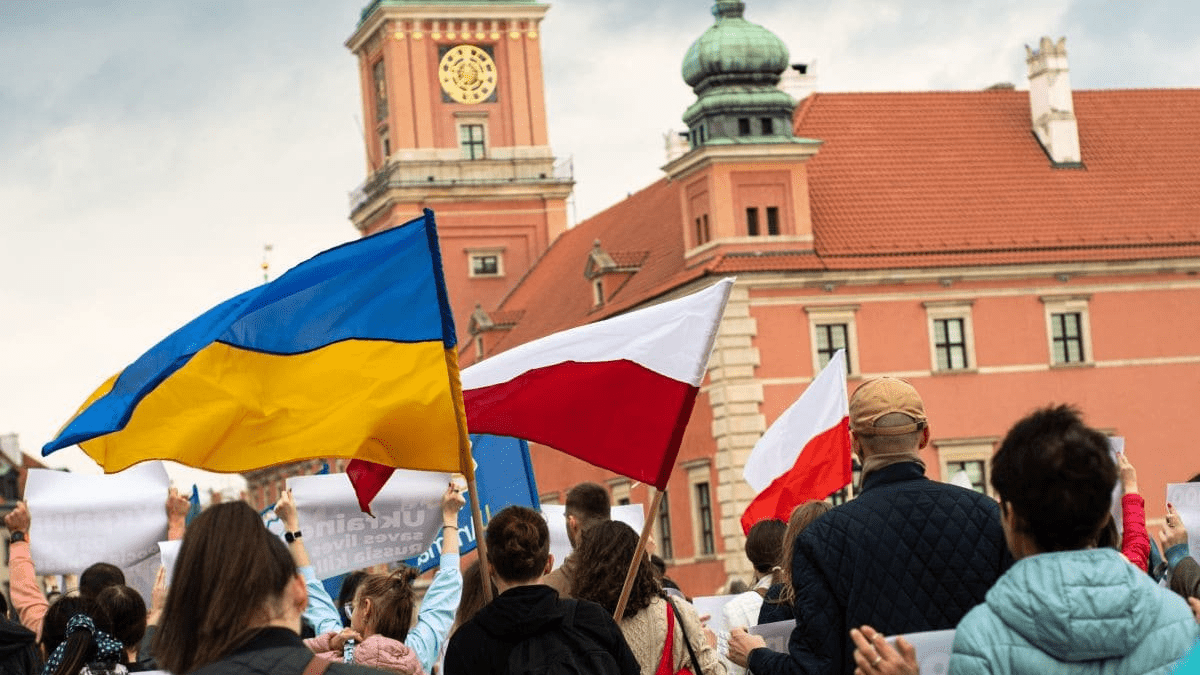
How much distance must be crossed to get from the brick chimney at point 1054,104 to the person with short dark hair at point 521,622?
41.8m

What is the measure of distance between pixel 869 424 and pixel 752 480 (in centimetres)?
788

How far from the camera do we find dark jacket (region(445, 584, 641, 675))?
21.3 feet

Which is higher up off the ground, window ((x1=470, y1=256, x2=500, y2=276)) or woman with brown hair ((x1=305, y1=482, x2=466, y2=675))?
window ((x1=470, y1=256, x2=500, y2=276))

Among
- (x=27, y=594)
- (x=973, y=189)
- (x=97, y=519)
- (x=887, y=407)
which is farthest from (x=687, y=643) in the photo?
(x=973, y=189)

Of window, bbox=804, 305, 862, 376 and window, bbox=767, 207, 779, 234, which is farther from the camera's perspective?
window, bbox=767, 207, 779, 234

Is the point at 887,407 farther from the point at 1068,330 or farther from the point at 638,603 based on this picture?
the point at 1068,330

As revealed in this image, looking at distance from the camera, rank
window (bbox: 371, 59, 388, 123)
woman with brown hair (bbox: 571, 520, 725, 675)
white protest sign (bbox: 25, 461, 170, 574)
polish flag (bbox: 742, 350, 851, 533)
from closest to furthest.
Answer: woman with brown hair (bbox: 571, 520, 725, 675), white protest sign (bbox: 25, 461, 170, 574), polish flag (bbox: 742, 350, 851, 533), window (bbox: 371, 59, 388, 123)

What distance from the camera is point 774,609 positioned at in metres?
8.13

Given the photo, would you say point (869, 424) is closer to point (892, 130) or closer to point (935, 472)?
point (935, 472)

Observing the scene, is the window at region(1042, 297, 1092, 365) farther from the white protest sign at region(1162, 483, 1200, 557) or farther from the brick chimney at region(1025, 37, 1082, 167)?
the white protest sign at region(1162, 483, 1200, 557)

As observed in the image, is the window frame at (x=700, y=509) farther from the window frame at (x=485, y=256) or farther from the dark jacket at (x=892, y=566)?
the dark jacket at (x=892, y=566)

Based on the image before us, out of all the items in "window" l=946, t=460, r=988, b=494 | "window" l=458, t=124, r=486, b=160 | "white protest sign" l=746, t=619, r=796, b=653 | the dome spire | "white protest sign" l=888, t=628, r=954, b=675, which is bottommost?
"window" l=946, t=460, r=988, b=494

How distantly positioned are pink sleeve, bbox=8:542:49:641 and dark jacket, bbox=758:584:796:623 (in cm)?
280

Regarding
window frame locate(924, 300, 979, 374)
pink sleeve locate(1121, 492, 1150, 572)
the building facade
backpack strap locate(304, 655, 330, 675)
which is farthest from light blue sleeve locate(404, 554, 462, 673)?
window frame locate(924, 300, 979, 374)
